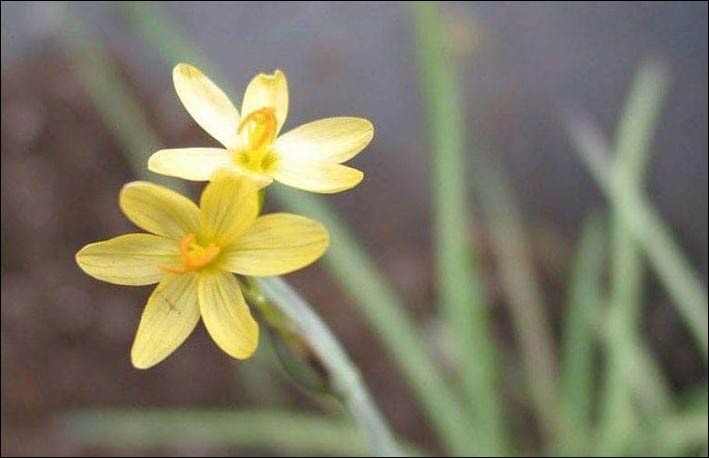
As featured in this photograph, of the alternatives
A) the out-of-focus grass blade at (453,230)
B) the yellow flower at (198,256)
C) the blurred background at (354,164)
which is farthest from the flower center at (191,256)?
the blurred background at (354,164)

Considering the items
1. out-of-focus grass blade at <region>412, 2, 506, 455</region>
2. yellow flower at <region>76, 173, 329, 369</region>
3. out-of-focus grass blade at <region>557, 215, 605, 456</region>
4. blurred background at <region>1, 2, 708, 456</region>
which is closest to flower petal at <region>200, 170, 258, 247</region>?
yellow flower at <region>76, 173, 329, 369</region>

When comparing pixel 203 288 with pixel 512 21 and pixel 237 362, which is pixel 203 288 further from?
pixel 512 21

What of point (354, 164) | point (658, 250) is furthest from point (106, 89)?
point (658, 250)

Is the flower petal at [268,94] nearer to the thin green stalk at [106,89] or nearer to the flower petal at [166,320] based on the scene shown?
the flower petal at [166,320]

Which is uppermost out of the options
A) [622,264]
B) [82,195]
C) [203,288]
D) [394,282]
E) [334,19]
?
[334,19]

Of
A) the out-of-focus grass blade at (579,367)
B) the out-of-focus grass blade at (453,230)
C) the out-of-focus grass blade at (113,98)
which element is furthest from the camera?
the out-of-focus grass blade at (113,98)

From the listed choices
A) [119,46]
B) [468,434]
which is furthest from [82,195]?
[468,434]
